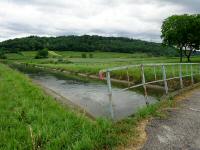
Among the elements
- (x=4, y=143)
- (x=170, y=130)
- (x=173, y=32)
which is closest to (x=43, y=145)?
(x=4, y=143)

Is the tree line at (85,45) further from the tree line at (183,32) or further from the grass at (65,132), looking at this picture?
the grass at (65,132)

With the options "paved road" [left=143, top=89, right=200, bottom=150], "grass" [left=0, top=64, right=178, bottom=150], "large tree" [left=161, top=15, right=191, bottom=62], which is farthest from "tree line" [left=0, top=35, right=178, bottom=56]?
"grass" [left=0, top=64, right=178, bottom=150]

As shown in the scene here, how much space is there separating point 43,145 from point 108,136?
5.11 ft

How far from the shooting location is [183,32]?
182 feet

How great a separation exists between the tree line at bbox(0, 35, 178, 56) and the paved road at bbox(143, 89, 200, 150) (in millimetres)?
129451

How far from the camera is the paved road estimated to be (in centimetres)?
658

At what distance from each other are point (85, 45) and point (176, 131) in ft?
459

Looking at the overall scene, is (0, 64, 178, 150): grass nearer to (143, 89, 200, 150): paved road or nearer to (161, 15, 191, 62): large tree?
(143, 89, 200, 150): paved road

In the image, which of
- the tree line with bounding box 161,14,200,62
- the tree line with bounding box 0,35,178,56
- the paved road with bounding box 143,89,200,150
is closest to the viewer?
the paved road with bounding box 143,89,200,150

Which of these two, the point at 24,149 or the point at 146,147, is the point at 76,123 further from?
the point at 146,147

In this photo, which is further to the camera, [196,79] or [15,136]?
[196,79]

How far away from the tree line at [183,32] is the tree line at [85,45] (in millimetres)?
78621

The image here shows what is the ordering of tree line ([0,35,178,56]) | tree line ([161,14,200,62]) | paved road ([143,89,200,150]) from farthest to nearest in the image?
tree line ([0,35,178,56])
tree line ([161,14,200,62])
paved road ([143,89,200,150])

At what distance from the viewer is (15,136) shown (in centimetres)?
775
